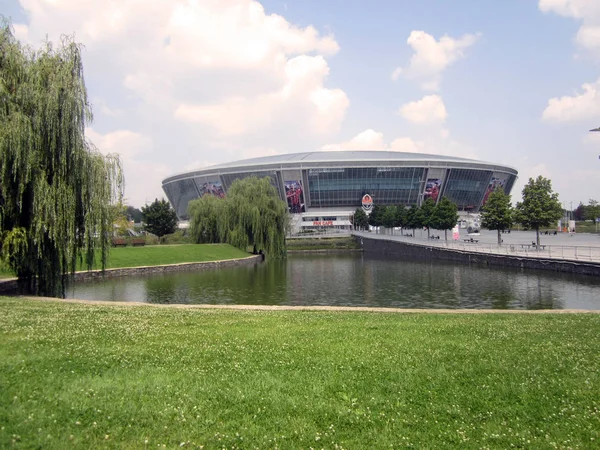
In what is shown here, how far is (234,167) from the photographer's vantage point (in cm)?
10925

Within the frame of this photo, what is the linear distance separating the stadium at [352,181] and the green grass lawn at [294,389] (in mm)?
96475

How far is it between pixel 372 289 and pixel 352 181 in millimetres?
83145

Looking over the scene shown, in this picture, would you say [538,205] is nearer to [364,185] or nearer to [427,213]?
[427,213]

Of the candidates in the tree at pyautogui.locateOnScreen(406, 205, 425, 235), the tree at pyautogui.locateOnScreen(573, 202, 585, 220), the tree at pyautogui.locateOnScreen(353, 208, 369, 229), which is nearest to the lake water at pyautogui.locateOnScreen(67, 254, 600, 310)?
the tree at pyautogui.locateOnScreen(406, 205, 425, 235)

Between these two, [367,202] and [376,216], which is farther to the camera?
[367,202]

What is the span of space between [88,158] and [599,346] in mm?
18006

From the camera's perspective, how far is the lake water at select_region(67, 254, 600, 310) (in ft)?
74.8

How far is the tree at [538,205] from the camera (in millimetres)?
47531

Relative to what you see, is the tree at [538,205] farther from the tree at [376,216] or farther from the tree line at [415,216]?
the tree at [376,216]

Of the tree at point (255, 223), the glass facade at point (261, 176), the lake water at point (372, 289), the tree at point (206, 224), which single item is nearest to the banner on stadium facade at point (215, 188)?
the glass facade at point (261, 176)

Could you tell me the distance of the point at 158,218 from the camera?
6925cm

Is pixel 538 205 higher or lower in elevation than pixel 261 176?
lower

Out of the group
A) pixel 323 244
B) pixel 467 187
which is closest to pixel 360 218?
pixel 323 244

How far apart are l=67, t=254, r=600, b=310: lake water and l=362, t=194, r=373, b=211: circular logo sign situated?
6974cm
